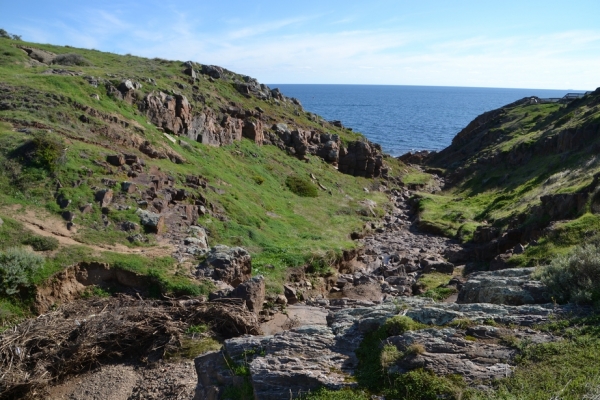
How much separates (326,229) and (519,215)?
14059 mm

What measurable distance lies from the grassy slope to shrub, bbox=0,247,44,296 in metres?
→ 0.55

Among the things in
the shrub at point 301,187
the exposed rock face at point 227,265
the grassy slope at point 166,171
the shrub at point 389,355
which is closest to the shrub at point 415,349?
the shrub at point 389,355

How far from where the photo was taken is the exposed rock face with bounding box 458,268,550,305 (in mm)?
12695

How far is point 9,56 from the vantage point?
4184 cm

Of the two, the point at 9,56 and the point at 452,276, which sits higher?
the point at 9,56

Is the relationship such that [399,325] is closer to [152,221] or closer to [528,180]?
[152,221]

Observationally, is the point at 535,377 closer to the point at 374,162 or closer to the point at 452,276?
the point at 452,276

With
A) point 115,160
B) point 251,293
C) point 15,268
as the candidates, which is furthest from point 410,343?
point 115,160

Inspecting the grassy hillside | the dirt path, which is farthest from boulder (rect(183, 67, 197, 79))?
the dirt path

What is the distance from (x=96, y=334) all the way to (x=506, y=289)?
12.9m

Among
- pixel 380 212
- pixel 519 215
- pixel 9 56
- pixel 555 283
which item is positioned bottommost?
pixel 380 212

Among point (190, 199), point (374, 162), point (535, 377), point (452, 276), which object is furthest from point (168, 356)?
point (374, 162)

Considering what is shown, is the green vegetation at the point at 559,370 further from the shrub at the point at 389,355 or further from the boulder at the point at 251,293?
the boulder at the point at 251,293

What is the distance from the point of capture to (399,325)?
10539 millimetres
